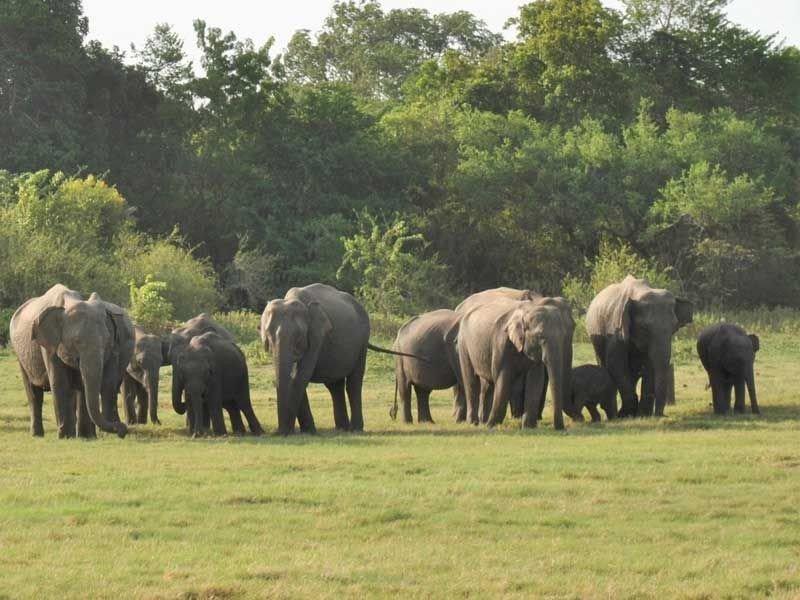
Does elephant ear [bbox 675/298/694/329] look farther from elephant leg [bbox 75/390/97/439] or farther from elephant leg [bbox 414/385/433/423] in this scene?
elephant leg [bbox 75/390/97/439]

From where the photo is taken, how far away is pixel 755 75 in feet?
207

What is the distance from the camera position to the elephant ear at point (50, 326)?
66.5 feet

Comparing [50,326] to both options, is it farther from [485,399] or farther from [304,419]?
[485,399]

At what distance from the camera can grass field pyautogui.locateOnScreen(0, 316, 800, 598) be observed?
11.1 metres

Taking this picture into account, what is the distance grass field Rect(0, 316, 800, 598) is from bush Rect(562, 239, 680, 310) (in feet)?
96.7

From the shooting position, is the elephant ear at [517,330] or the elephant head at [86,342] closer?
the elephant head at [86,342]

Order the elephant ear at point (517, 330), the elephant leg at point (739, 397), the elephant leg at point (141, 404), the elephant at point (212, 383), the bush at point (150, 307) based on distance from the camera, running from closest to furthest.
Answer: the elephant at point (212, 383) → the elephant ear at point (517, 330) → the elephant leg at point (739, 397) → the elephant leg at point (141, 404) → the bush at point (150, 307)

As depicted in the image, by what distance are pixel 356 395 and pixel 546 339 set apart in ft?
10.5

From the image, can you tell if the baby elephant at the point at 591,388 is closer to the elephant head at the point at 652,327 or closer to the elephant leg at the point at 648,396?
the elephant leg at the point at 648,396

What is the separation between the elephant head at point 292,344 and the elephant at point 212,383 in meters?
0.56

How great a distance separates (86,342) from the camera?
19.9 meters

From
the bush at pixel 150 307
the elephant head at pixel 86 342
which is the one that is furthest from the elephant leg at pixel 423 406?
the bush at pixel 150 307

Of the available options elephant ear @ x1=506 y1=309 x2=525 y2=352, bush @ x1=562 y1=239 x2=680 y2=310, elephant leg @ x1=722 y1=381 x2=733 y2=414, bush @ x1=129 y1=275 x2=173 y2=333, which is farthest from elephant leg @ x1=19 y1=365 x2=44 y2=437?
bush @ x1=562 y1=239 x2=680 y2=310

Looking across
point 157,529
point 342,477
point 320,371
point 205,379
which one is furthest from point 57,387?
point 157,529
